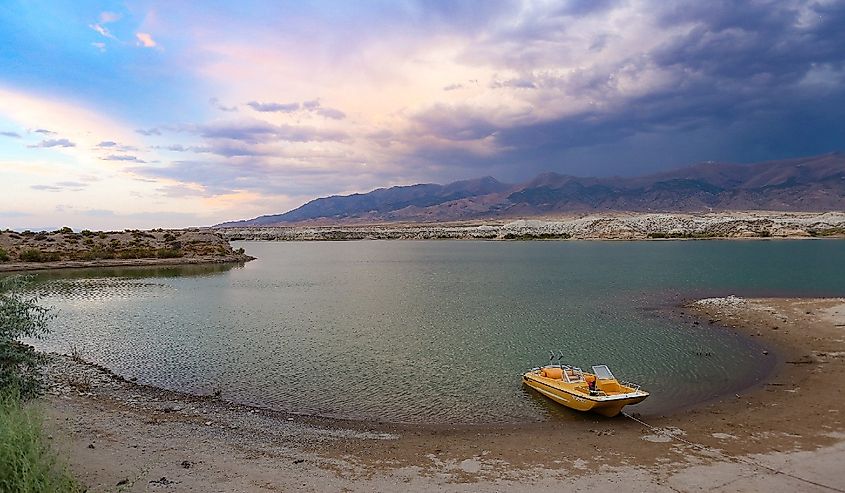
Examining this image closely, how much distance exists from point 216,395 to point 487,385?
9.54m

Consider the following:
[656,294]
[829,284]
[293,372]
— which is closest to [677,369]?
[293,372]

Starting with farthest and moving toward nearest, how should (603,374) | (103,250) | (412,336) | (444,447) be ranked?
(103,250)
(412,336)
(603,374)
(444,447)

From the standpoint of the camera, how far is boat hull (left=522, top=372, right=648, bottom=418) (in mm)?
15258

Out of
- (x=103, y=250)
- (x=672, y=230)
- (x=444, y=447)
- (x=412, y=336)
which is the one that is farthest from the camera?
(x=672, y=230)

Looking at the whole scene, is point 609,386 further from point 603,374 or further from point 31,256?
point 31,256

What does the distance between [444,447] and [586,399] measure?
15.5 feet

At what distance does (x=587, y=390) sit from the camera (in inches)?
632

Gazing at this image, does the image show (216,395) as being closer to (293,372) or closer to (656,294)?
(293,372)

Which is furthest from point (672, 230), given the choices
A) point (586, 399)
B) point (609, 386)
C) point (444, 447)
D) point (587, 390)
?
point (444, 447)

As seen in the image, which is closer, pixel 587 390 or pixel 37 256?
pixel 587 390

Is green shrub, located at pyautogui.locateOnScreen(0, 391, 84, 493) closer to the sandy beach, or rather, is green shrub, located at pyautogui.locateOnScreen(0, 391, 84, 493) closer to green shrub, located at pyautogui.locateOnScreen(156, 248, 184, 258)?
the sandy beach

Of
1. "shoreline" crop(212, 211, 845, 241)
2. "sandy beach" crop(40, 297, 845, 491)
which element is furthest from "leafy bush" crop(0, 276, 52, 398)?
"shoreline" crop(212, 211, 845, 241)

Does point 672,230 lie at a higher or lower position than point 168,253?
lower

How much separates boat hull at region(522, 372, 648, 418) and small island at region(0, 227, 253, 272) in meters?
63.2
